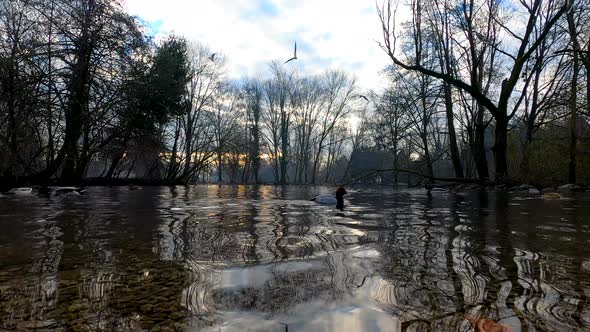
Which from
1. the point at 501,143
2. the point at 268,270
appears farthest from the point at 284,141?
the point at 268,270

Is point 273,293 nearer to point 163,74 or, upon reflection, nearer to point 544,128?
point 163,74

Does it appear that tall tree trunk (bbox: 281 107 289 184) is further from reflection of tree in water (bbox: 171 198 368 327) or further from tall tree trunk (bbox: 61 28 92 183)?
reflection of tree in water (bbox: 171 198 368 327)

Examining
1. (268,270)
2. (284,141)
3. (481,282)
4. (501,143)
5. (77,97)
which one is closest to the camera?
(481,282)

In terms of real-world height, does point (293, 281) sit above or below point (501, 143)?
below

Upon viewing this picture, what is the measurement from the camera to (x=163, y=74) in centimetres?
2094

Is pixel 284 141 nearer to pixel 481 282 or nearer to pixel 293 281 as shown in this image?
pixel 293 281

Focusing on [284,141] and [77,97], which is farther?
[284,141]

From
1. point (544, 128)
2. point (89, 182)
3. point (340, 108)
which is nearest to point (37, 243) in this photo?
point (89, 182)

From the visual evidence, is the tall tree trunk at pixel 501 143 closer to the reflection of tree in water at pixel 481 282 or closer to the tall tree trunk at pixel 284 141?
the reflection of tree in water at pixel 481 282

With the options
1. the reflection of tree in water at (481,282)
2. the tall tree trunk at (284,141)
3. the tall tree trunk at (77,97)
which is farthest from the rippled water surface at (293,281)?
the tall tree trunk at (284,141)

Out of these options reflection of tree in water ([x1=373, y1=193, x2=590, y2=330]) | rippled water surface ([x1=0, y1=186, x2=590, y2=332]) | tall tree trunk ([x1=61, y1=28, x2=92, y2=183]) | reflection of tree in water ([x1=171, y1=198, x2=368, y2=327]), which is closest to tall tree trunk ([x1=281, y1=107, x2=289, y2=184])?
tall tree trunk ([x1=61, y1=28, x2=92, y2=183])

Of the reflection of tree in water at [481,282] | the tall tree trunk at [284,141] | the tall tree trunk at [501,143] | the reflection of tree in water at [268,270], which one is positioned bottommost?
the reflection of tree in water at [268,270]

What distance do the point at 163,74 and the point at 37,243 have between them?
63.9 feet

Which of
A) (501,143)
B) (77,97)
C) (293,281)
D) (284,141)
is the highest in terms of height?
(284,141)
